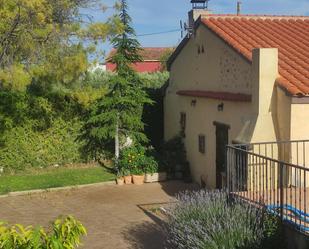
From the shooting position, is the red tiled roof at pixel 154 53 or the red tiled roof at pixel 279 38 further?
the red tiled roof at pixel 154 53

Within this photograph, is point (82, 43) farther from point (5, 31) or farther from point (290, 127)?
point (290, 127)

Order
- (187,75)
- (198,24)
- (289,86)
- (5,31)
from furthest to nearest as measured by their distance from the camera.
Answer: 1. (187,75)
2. (198,24)
3. (5,31)
4. (289,86)

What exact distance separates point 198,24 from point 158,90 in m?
4.51

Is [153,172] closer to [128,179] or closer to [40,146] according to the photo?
[128,179]

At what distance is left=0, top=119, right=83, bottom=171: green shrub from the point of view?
16375 mm

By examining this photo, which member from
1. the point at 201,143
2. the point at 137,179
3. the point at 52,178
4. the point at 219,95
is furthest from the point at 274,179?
the point at 52,178

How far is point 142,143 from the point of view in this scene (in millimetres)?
17469

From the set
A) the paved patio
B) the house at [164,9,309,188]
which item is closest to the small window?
the house at [164,9,309,188]

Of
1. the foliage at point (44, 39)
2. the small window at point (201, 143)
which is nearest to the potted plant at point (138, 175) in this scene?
the small window at point (201, 143)

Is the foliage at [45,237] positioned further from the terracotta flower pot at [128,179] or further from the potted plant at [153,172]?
the potted plant at [153,172]

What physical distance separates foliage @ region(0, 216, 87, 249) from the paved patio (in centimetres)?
510

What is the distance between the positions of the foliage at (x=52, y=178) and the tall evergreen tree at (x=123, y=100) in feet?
3.05

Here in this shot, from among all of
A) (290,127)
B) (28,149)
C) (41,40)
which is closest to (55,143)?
(28,149)

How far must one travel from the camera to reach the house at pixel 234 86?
1062cm
